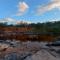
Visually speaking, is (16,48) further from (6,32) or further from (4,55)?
(6,32)

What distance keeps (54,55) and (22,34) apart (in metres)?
2.30

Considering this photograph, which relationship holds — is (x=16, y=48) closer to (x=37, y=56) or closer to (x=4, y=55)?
(x=4, y=55)

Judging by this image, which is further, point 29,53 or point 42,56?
point 29,53

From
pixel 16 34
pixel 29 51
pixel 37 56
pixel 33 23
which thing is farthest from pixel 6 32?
pixel 37 56

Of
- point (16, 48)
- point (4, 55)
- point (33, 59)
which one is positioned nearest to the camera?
point (33, 59)

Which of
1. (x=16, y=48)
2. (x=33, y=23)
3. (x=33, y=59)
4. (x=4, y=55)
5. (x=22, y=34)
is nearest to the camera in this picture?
(x=33, y=59)

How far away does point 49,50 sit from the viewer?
541cm

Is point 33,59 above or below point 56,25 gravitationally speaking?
below

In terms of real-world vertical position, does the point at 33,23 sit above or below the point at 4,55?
Answer: above

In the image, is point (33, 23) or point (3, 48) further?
point (33, 23)

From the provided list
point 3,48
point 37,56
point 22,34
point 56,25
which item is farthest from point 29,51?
point 56,25

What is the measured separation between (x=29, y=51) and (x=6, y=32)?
222cm

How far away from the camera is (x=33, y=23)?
7.99 meters

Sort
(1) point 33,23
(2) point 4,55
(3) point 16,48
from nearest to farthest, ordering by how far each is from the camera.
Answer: (2) point 4,55 → (3) point 16,48 → (1) point 33,23
